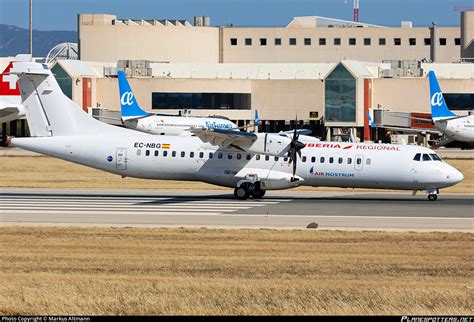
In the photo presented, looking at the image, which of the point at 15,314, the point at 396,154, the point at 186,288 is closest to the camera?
the point at 15,314

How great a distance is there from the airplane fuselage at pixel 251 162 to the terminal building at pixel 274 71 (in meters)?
51.3

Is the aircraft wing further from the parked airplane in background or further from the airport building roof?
the airport building roof

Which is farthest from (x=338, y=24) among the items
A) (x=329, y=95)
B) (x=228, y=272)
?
(x=228, y=272)

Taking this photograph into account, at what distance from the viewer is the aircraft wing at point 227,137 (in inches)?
1590

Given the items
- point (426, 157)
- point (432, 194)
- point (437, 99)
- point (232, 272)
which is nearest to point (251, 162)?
point (426, 157)

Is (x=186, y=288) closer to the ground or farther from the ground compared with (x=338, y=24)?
closer to the ground

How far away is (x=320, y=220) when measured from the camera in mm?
33500

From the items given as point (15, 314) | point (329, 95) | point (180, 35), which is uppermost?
point (180, 35)

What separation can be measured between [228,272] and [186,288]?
8.59ft

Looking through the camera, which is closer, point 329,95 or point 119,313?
point 119,313

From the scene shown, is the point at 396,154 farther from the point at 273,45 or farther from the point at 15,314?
the point at 273,45

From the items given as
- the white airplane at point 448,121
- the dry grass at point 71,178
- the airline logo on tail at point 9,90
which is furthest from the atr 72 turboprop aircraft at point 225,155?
the white airplane at point 448,121

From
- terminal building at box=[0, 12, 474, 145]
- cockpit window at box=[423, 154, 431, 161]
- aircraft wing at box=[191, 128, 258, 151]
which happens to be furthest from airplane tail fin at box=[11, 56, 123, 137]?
terminal building at box=[0, 12, 474, 145]

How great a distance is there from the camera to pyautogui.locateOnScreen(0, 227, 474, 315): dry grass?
19453 mm
